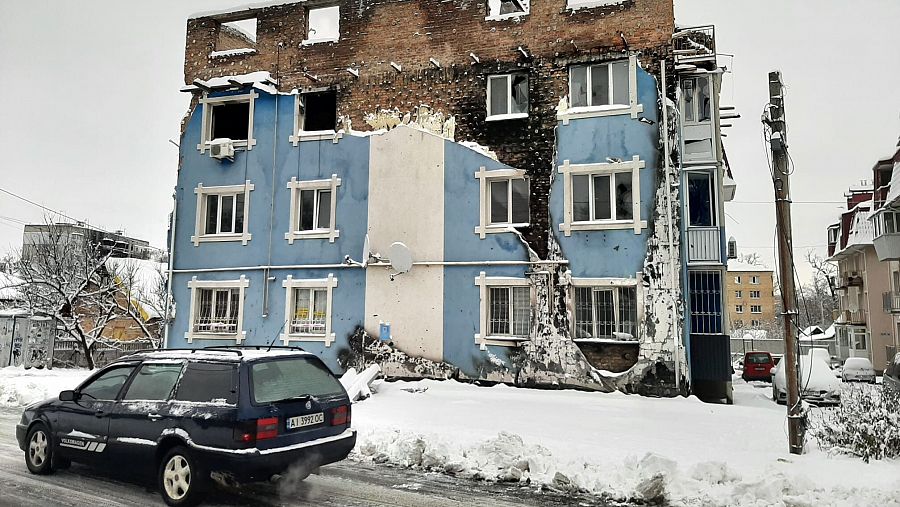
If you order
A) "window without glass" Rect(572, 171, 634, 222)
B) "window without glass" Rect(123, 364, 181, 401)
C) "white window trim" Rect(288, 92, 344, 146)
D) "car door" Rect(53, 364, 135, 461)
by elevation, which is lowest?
"car door" Rect(53, 364, 135, 461)

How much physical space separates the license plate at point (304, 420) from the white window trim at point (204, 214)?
42.7 ft

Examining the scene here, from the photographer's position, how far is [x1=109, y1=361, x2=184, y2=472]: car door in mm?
6520

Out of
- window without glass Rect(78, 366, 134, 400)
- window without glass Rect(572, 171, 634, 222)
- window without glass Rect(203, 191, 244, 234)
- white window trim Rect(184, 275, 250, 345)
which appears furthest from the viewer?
window without glass Rect(203, 191, 244, 234)

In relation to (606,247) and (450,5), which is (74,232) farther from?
(606,247)

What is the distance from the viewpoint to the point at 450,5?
17.8 m

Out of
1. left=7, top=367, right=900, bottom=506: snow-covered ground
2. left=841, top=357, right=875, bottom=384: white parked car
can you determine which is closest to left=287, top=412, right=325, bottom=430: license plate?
left=7, top=367, right=900, bottom=506: snow-covered ground

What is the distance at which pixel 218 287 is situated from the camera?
19.0 metres

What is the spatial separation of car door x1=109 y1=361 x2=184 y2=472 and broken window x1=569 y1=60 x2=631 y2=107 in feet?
41.5

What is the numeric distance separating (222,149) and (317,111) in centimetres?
313

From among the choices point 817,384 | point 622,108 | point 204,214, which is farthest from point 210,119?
point 817,384

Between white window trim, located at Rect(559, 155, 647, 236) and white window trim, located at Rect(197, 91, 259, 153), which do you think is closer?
white window trim, located at Rect(559, 155, 647, 236)

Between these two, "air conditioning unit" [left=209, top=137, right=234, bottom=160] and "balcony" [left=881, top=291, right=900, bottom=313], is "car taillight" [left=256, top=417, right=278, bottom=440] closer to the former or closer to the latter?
"air conditioning unit" [left=209, top=137, right=234, bottom=160]

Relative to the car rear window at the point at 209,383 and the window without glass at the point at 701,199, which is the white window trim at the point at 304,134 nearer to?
the window without glass at the point at 701,199

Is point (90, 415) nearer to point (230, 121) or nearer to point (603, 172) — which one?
point (603, 172)
